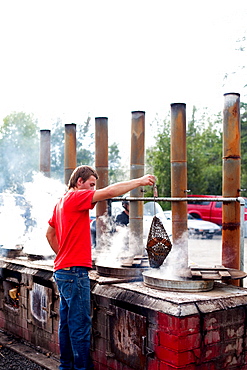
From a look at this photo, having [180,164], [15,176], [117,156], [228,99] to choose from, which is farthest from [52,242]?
[117,156]

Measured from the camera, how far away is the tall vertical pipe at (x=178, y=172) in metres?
5.36

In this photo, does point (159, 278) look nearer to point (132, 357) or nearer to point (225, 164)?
point (132, 357)

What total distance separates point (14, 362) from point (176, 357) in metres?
2.51

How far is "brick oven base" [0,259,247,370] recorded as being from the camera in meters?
3.45

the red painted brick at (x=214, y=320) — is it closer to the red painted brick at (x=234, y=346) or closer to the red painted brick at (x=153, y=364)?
the red painted brick at (x=234, y=346)

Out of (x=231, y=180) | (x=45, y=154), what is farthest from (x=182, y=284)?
(x=45, y=154)

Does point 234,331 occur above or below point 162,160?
below

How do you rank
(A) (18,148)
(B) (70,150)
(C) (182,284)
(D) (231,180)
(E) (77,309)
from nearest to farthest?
1. (C) (182,284)
2. (E) (77,309)
3. (D) (231,180)
4. (B) (70,150)
5. (A) (18,148)

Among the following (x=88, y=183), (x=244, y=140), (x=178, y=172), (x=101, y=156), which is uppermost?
(x=244, y=140)

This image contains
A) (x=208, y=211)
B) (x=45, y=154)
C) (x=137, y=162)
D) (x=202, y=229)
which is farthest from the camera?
(x=208, y=211)

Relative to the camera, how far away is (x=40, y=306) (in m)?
5.33

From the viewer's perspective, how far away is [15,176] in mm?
14469

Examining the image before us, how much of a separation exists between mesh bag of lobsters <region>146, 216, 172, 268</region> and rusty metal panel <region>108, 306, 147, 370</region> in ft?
2.05

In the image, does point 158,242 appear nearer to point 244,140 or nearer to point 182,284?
point 182,284
